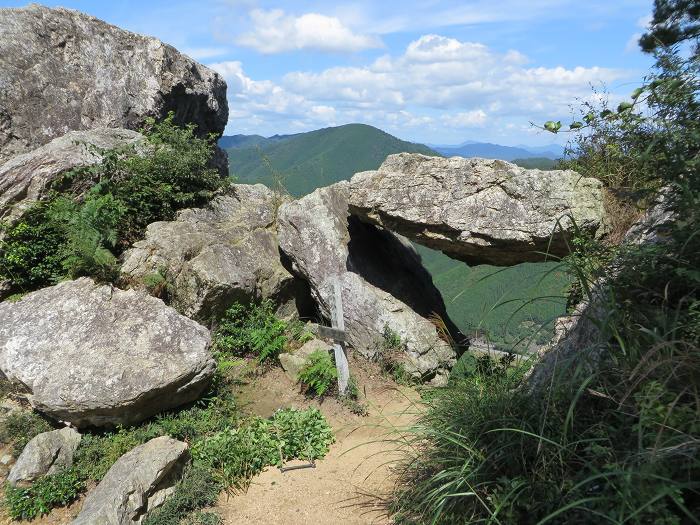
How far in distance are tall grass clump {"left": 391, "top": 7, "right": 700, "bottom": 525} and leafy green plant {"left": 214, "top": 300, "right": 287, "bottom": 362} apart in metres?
5.49

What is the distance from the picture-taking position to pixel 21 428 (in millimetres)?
7777

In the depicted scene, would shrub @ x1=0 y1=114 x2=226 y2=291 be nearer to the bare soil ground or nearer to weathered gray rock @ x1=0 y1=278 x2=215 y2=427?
weathered gray rock @ x1=0 y1=278 x2=215 y2=427

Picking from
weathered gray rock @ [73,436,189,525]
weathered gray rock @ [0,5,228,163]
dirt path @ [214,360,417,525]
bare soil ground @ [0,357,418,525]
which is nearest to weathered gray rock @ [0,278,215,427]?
weathered gray rock @ [73,436,189,525]

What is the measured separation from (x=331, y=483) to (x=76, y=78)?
11831mm

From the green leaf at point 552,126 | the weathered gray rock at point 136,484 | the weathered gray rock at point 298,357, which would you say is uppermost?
the green leaf at point 552,126

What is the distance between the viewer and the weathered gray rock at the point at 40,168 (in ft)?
32.5

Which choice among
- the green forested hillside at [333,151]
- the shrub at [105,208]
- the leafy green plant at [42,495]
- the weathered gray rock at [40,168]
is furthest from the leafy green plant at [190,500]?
the green forested hillside at [333,151]

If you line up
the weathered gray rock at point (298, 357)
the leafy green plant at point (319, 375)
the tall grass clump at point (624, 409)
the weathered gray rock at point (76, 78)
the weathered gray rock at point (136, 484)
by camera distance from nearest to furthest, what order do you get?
the tall grass clump at point (624, 409) → the weathered gray rock at point (136, 484) → the leafy green plant at point (319, 375) → the weathered gray rock at point (298, 357) → the weathered gray rock at point (76, 78)

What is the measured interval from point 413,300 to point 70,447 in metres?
6.59

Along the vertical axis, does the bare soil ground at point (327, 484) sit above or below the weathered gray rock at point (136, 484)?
below

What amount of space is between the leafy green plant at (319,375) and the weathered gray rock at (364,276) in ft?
3.46

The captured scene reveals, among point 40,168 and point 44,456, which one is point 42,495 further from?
point 40,168

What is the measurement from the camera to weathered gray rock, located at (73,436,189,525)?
579 cm

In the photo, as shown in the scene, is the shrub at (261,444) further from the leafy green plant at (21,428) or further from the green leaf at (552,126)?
the green leaf at (552,126)
